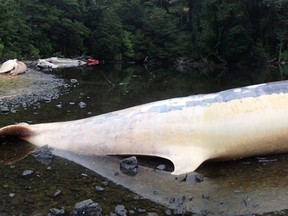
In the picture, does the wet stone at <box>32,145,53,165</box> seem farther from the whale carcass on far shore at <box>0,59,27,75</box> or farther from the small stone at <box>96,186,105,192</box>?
the whale carcass on far shore at <box>0,59,27,75</box>

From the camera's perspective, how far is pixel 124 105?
476 inches

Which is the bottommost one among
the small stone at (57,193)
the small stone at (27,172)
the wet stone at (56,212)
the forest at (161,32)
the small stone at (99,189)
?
the forest at (161,32)

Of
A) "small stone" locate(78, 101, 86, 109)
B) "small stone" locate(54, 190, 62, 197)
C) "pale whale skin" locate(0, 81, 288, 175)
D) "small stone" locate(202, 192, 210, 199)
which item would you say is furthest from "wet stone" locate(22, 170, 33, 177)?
"small stone" locate(78, 101, 86, 109)

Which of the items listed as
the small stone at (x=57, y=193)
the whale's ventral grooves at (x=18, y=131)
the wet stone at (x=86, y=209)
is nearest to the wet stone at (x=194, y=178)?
the wet stone at (x=86, y=209)

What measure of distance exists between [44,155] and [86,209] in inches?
88.6

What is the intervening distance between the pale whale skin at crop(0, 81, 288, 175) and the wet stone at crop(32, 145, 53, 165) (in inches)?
14.4

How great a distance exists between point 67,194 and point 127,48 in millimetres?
54350

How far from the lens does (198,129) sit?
20.4ft

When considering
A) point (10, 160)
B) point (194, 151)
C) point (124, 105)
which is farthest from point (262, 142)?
point (124, 105)

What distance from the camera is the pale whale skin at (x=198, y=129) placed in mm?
6148

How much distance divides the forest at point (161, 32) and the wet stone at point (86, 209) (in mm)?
46126

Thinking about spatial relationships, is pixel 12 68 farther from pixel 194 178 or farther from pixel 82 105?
pixel 194 178

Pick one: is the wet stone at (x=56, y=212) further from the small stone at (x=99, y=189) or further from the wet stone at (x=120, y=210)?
the small stone at (x=99, y=189)

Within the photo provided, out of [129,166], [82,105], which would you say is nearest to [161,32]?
[82,105]
